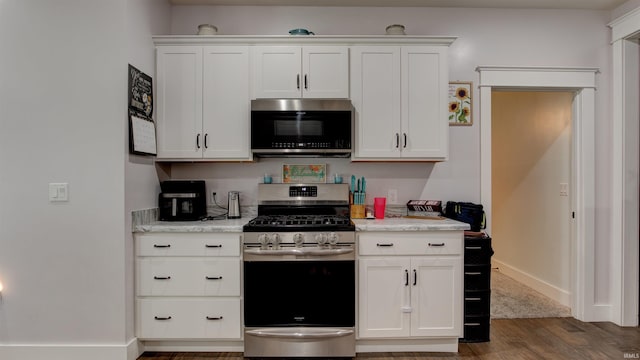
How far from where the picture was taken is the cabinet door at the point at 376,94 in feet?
8.79

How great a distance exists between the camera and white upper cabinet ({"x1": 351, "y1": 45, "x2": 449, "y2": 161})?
2.67 meters

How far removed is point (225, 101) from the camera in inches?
106

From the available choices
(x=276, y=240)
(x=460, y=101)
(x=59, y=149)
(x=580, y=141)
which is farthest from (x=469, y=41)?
(x=59, y=149)

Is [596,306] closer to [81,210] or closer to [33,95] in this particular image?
[81,210]

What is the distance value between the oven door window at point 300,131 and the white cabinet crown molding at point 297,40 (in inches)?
23.3

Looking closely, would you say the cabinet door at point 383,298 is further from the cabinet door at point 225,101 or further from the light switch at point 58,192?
the light switch at point 58,192

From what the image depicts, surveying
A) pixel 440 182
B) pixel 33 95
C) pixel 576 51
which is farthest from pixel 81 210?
pixel 576 51

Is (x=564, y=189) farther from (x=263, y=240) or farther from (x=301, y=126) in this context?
(x=263, y=240)

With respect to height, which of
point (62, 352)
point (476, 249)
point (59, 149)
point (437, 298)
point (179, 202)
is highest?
point (59, 149)

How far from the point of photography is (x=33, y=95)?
2252 mm

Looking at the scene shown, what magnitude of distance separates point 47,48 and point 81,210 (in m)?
1.10

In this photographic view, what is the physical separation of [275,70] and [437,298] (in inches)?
82.9

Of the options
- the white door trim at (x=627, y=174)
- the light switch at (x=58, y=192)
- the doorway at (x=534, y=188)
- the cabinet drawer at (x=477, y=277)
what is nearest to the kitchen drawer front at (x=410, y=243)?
the cabinet drawer at (x=477, y=277)

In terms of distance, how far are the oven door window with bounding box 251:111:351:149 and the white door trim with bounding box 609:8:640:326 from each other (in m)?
2.41
